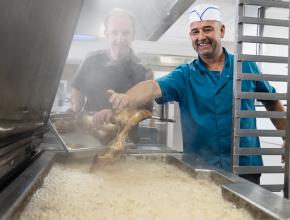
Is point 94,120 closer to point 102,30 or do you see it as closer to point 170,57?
point 102,30

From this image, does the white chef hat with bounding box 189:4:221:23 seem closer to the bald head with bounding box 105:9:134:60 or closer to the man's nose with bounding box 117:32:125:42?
the bald head with bounding box 105:9:134:60

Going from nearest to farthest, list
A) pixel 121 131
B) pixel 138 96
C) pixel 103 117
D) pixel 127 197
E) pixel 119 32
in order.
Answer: pixel 127 197
pixel 121 131
pixel 103 117
pixel 138 96
pixel 119 32

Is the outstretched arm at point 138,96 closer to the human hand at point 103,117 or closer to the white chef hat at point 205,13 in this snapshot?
the human hand at point 103,117

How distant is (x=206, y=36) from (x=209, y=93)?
1.18 ft

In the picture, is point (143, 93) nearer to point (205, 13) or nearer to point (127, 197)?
point (205, 13)

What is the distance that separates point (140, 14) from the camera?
76.1 inches

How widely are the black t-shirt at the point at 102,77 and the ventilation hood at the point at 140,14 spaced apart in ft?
0.85

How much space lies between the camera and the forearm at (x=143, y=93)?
1.81 meters

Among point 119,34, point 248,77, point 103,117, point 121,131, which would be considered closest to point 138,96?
point 103,117

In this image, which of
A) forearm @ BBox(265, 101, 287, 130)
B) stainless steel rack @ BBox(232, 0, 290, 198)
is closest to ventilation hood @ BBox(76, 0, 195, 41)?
stainless steel rack @ BBox(232, 0, 290, 198)

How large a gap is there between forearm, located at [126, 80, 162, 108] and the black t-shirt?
42cm

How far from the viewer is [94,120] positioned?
1.77 meters

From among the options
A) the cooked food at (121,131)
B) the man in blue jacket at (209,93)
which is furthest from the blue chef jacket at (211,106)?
A: the cooked food at (121,131)

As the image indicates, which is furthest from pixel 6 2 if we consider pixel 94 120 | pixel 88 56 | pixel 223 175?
pixel 88 56
